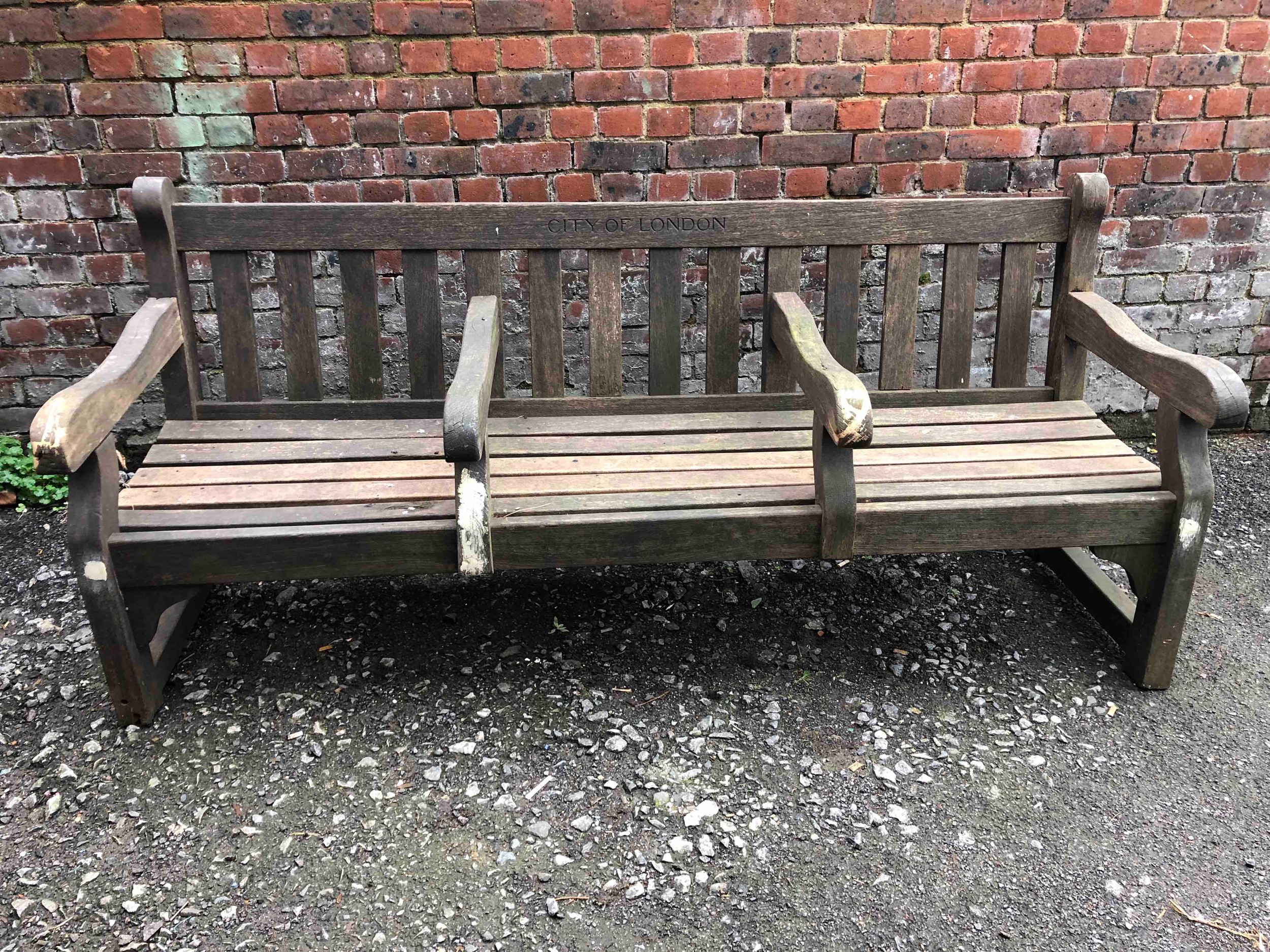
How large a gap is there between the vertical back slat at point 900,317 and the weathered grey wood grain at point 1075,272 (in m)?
0.39

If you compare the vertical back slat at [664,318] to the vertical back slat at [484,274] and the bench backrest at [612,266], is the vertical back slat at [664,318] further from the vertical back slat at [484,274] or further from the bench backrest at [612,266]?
the vertical back slat at [484,274]

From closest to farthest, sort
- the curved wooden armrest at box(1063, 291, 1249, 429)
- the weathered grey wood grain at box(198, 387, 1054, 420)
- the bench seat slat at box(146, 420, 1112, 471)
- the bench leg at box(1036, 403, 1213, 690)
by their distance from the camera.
Answer: the curved wooden armrest at box(1063, 291, 1249, 429), the bench leg at box(1036, 403, 1213, 690), the bench seat slat at box(146, 420, 1112, 471), the weathered grey wood grain at box(198, 387, 1054, 420)

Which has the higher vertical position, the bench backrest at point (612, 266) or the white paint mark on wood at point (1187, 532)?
the bench backrest at point (612, 266)

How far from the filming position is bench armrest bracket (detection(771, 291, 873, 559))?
1861mm

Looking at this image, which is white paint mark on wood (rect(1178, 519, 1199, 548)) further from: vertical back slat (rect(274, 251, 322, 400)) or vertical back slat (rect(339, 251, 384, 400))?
vertical back slat (rect(274, 251, 322, 400))

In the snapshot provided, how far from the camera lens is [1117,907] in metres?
1.71

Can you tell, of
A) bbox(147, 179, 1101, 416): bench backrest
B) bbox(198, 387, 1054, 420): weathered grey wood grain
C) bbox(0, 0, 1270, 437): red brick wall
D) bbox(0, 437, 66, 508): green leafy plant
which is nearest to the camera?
bbox(147, 179, 1101, 416): bench backrest

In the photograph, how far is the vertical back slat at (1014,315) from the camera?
2557mm

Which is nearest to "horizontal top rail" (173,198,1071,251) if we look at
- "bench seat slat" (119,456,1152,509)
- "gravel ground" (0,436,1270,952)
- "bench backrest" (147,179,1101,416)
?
"bench backrest" (147,179,1101,416)

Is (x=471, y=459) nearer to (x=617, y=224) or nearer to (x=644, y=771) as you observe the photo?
(x=644, y=771)

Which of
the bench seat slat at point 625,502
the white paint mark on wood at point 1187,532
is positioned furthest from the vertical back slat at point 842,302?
the white paint mark on wood at point 1187,532

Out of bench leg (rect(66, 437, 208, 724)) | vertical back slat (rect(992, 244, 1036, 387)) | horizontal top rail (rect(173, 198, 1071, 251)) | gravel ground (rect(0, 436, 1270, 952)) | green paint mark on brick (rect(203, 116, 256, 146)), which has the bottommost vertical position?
gravel ground (rect(0, 436, 1270, 952))

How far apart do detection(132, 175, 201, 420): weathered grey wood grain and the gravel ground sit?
1.94 ft

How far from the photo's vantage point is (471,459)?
71.9 inches
